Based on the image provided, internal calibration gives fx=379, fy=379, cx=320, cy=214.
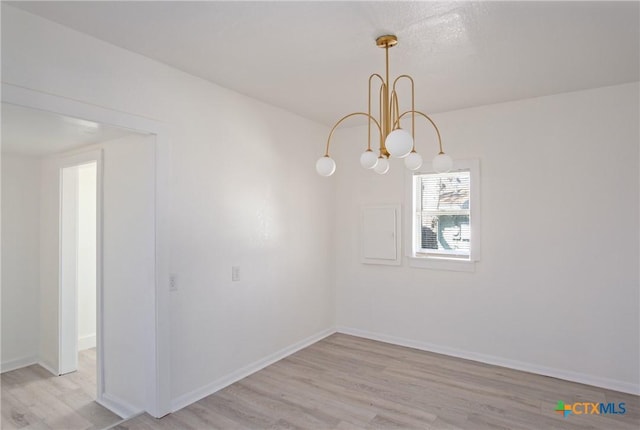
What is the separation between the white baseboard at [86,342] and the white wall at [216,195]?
239 centimetres

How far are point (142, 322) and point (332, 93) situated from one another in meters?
2.45

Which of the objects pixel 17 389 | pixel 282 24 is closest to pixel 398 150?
pixel 282 24

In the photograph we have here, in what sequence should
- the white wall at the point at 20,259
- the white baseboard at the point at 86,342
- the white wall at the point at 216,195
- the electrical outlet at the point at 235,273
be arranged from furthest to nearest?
1. the white baseboard at the point at 86,342
2. the white wall at the point at 20,259
3. the electrical outlet at the point at 235,273
4. the white wall at the point at 216,195

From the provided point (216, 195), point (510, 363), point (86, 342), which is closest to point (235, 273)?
point (216, 195)

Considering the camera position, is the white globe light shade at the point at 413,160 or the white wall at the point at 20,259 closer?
the white globe light shade at the point at 413,160

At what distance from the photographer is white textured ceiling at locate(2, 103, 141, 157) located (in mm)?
2328

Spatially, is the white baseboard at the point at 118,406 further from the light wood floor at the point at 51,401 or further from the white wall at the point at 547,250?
the white wall at the point at 547,250

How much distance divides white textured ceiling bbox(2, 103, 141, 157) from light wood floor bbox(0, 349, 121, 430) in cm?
218

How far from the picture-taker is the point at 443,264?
13.1 ft

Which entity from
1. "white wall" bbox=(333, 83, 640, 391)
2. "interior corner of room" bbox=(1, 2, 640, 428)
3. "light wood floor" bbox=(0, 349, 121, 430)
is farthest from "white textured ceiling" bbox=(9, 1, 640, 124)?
"light wood floor" bbox=(0, 349, 121, 430)

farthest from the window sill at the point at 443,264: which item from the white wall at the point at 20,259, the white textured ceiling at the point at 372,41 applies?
the white wall at the point at 20,259

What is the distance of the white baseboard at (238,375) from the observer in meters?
2.89

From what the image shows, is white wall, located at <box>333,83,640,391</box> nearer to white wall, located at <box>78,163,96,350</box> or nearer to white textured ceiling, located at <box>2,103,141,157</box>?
white textured ceiling, located at <box>2,103,141,157</box>

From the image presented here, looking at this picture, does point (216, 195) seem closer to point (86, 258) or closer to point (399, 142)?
point (399, 142)
